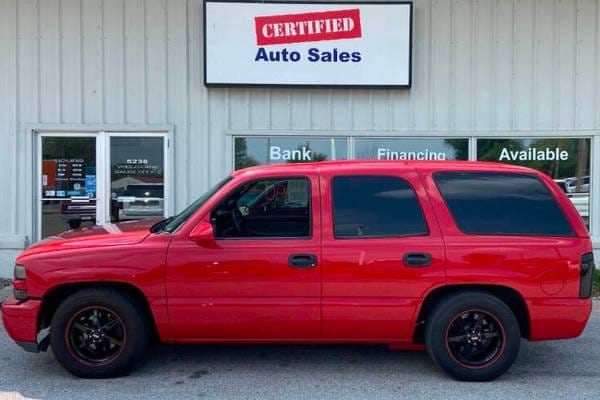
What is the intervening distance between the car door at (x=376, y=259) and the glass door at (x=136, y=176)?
4.92 m

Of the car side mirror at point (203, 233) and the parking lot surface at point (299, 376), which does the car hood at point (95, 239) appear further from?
the parking lot surface at point (299, 376)

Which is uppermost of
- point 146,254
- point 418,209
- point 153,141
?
point 153,141

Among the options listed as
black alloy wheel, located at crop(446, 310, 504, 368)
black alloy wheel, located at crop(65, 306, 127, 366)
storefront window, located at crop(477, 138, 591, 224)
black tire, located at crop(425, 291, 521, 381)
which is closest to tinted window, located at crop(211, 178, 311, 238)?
black alloy wheel, located at crop(65, 306, 127, 366)

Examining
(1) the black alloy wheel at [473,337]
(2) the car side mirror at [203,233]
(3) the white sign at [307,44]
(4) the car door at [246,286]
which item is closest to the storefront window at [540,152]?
(3) the white sign at [307,44]

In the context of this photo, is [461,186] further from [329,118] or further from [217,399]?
[329,118]

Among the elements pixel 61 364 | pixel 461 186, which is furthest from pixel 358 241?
pixel 61 364

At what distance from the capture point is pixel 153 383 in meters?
4.87

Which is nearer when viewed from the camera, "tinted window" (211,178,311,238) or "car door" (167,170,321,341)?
"car door" (167,170,321,341)

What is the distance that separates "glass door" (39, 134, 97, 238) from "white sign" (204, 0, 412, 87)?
7.40 ft

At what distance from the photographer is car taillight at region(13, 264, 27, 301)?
4.84 meters

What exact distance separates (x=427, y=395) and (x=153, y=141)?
A: 6167mm

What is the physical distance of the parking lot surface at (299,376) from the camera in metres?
4.66

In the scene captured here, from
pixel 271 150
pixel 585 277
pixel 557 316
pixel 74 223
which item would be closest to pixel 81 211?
pixel 74 223

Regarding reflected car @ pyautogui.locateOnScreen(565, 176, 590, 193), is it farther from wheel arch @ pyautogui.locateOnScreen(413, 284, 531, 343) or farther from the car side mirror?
the car side mirror
